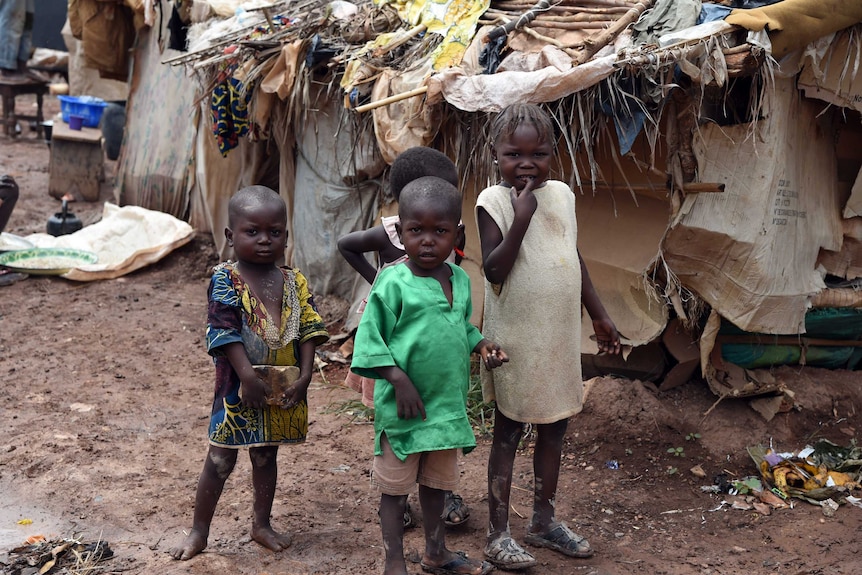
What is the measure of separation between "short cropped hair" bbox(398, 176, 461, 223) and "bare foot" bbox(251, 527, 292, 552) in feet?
4.33

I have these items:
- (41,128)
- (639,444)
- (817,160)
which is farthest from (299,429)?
(41,128)

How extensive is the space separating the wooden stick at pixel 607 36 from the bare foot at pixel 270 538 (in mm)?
2530

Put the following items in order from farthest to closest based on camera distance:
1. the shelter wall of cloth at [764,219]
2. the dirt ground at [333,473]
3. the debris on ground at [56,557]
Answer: the shelter wall of cloth at [764,219]
the dirt ground at [333,473]
the debris on ground at [56,557]

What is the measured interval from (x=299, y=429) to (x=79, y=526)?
1084 mm

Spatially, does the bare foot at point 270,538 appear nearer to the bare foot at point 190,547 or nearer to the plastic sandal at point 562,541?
the bare foot at point 190,547

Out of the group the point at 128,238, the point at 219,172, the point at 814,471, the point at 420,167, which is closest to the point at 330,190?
the point at 219,172

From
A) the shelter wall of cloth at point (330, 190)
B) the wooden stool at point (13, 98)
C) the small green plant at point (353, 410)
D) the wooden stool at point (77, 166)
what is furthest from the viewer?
the wooden stool at point (13, 98)

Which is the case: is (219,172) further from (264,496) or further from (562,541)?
(562,541)

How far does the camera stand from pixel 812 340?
4.68 metres

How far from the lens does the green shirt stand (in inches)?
106

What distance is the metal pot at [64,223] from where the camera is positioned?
834cm

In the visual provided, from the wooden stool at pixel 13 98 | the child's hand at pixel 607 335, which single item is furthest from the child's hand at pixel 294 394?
the wooden stool at pixel 13 98

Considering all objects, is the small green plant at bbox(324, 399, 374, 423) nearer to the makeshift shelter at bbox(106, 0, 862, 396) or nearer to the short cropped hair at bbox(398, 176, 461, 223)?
the makeshift shelter at bbox(106, 0, 862, 396)

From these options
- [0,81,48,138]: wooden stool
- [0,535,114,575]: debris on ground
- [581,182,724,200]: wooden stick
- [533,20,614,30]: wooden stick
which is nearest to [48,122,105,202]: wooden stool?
[0,81,48,138]: wooden stool
